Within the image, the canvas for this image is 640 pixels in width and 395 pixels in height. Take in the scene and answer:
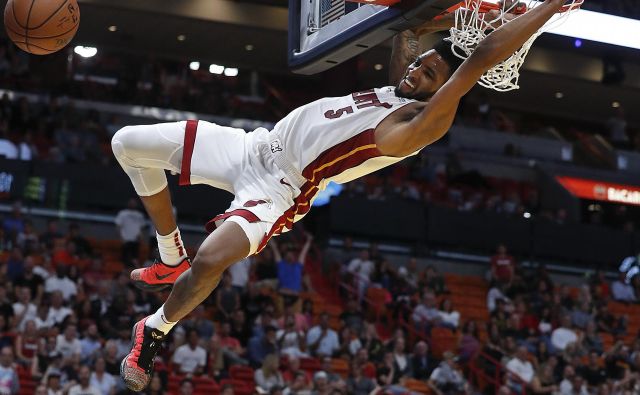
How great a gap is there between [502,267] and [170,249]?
41.9 ft

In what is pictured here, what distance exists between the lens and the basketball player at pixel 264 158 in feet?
17.0

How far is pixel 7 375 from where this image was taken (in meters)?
10.8

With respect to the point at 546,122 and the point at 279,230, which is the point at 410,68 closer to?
the point at 279,230

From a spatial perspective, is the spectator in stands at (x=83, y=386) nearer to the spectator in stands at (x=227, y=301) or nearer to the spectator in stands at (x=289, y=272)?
the spectator in stands at (x=227, y=301)

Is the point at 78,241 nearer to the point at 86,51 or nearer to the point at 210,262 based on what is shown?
the point at 86,51

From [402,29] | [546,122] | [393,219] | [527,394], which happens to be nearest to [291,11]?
[402,29]

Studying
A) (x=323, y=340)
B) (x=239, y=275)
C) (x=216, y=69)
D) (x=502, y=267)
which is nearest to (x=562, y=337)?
(x=502, y=267)

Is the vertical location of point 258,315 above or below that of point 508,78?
below

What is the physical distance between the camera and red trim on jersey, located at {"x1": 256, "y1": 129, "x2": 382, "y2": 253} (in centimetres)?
532

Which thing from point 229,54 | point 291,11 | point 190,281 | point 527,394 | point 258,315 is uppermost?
point 229,54

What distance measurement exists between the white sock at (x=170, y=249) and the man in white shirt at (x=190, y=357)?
6.25m

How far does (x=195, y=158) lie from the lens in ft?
18.1

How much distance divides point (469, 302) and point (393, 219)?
2.02 meters

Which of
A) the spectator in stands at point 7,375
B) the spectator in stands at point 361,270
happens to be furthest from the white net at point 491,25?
the spectator in stands at point 361,270
